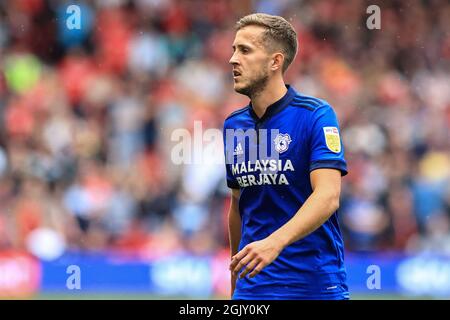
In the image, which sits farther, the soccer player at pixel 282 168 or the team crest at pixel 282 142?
the team crest at pixel 282 142

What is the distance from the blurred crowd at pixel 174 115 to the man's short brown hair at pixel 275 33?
340 inches

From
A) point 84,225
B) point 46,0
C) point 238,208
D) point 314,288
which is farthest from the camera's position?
point 46,0

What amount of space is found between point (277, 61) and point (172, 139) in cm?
914

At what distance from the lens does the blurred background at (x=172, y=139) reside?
46.5 feet

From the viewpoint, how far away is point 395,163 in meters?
14.9

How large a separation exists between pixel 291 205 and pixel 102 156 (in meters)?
9.63

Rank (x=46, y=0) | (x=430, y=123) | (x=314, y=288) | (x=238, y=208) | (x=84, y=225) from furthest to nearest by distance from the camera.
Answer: (x=46, y=0)
(x=430, y=123)
(x=84, y=225)
(x=238, y=208)
(x=314, y=288)

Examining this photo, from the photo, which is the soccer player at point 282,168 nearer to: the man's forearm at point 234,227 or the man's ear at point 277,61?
the man's ear at point 277,61

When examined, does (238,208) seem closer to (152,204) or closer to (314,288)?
(314,288)

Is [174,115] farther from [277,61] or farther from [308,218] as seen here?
[308,218]

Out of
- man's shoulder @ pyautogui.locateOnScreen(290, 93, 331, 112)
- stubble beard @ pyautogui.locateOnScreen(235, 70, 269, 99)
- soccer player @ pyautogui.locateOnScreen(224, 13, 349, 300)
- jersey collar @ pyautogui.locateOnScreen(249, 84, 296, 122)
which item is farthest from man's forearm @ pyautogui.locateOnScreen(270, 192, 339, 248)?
stubble beard @ pyautogui.locateOnScreen(235, 70, 269, 99)

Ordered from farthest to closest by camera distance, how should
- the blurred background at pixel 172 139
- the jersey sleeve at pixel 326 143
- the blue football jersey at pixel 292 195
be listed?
the blurred background at pixel 172 139
the blue football jersey at pixel 292 195
the jersey sleeve at pixel 326 143

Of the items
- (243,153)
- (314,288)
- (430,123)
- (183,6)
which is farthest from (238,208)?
(183,6)

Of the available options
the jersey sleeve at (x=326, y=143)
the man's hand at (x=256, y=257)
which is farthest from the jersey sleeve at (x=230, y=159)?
the man's hand at (x=256, y=257)
